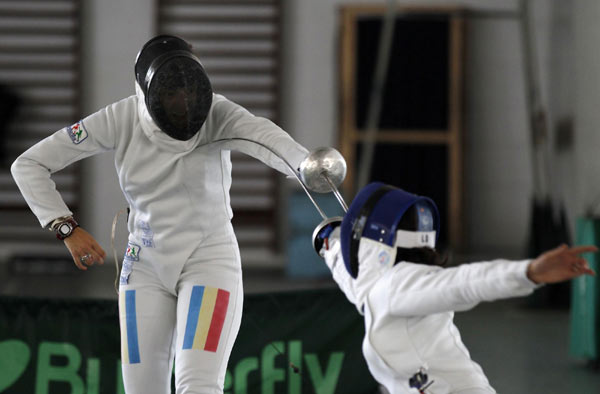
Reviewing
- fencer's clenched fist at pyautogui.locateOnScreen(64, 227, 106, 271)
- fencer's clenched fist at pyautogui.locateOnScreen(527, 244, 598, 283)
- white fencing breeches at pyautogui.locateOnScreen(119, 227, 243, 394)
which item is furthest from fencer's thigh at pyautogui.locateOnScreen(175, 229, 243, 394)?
fencer's clenched fist at pyautogui.locateOnScreen(527, 244, 598, 283)

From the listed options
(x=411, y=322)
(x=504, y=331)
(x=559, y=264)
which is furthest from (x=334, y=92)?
(x=559, y=264)

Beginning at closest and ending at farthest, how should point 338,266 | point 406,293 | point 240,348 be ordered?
point 406,293 < point 338,266 < point 240,348

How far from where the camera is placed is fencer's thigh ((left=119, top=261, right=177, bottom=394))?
6.29 feet

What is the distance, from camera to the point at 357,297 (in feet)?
5.73

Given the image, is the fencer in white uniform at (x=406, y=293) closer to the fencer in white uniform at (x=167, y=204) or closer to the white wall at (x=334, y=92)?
the fencer in white uniform at (x=167, y=204)

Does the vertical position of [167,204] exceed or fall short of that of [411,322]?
it exceeds it

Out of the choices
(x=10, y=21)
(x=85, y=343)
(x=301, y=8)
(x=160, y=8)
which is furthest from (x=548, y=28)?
(x=85, y=343)

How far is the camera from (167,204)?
6.46 ft

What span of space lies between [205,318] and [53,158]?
0.57 m

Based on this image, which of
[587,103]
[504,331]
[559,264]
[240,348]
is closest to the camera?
[559,264]

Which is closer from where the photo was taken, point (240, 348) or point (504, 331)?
point (240, 348)

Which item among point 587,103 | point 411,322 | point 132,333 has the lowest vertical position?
point 132,333

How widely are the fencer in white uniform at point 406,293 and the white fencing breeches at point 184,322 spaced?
1.21 feet

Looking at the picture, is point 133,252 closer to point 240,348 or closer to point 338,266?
point 338,266
